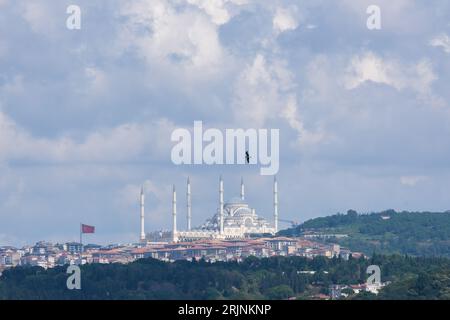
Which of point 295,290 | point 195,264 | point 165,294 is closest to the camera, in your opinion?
point 165,294

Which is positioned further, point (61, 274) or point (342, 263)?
point (342, 263)
